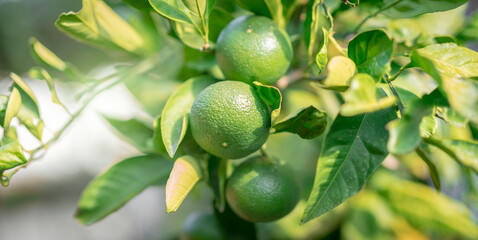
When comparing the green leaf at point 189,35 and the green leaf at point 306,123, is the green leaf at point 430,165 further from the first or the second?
the green leaf at point 189,35

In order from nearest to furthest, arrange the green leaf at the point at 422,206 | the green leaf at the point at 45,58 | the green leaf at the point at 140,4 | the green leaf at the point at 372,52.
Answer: the green leaf at the point at 372,52, the green leaf at the point at 140,4, the green leaf at the point at 45,58, the green leaf at the point at 422,206

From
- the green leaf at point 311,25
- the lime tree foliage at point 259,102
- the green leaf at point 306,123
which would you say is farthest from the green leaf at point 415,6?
the green leaf at point 306,123

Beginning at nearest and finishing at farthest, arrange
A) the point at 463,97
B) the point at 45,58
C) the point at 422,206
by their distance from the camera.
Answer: the point at 463,97 → the point at 45,58 → the point at 422,206

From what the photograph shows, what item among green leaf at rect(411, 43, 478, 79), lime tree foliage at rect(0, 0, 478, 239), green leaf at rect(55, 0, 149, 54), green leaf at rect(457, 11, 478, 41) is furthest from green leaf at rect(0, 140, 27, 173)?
green leaf at rect(457, 11, 478, 41)

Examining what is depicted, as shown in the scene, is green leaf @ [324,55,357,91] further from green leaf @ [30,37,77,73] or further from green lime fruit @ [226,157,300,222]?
green leaf @ [30,37,77,73]

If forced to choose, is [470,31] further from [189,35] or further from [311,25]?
[189,35]

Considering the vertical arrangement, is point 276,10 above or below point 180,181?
above

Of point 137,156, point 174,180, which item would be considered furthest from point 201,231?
point 174,180

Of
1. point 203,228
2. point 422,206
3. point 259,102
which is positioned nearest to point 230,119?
point 259,102
